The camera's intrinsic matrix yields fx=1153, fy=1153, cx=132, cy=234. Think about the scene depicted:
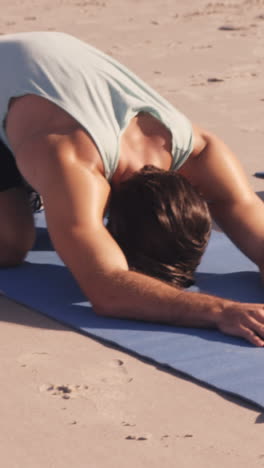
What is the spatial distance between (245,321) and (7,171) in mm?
987

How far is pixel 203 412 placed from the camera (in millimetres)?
2414

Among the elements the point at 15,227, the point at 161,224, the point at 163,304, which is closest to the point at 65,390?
the point at 163,304

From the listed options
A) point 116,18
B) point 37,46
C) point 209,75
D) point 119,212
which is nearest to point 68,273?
point 119,212

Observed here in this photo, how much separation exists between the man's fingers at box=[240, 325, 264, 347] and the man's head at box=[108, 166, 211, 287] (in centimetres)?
32

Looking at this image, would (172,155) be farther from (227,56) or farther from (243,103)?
(227,56)

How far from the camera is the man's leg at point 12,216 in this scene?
335 centimetres

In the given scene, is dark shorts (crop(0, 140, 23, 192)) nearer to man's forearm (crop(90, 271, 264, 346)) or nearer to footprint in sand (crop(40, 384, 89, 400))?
man's forearm (crop(90, 271, 264, 346))

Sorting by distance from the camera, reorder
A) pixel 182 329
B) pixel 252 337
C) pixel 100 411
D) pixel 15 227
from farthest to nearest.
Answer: pixel 15 227 < pixel 182 329 < pixel 252 337 < pixel 100 411

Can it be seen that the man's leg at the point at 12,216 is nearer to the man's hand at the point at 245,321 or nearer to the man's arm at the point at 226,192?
the man's arm at the point at 226,192

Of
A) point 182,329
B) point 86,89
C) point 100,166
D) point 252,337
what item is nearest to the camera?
point 252,337

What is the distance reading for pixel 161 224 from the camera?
2926mm

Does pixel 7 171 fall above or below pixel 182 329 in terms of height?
above

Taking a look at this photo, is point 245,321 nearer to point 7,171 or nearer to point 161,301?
point 161,301

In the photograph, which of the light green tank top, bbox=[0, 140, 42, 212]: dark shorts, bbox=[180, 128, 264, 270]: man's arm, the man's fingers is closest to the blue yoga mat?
the man's fingers
